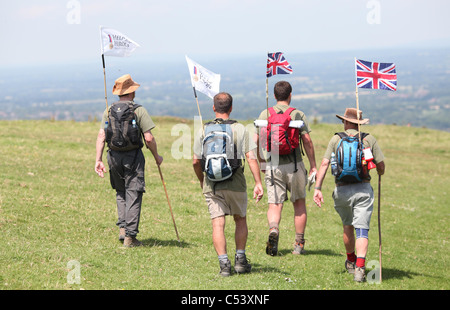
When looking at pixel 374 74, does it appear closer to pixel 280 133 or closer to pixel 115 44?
pixel 280 133

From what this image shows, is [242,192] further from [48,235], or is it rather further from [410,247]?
[410,247]

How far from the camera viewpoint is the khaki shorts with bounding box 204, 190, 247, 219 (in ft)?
29.5

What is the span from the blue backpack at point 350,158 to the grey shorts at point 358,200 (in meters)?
0.21

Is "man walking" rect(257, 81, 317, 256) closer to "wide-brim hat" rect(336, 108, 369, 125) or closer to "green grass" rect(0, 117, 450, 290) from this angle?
"green grass" rect(0, 117, 450, 290)

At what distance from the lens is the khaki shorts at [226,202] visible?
8.98 meters

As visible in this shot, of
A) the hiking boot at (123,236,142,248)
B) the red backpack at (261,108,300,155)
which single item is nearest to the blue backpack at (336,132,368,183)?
the red backpack at (261,108,300,155)

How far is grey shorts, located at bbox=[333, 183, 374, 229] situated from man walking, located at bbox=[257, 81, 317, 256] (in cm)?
116

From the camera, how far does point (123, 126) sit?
1021 centimetres

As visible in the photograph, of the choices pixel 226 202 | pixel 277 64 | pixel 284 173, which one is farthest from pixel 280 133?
pixel 226 202

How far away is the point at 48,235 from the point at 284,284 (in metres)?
5.17

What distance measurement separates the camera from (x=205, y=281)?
28.4 feet

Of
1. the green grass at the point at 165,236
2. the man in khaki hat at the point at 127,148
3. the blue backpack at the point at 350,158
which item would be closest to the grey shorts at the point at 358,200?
the blue backpack at the point at 350,158
